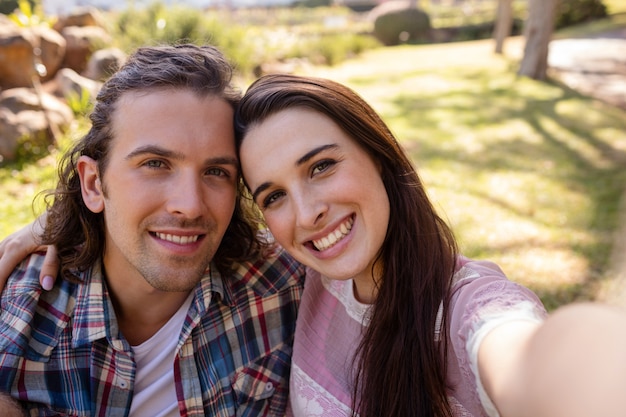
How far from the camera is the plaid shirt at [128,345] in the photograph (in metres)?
2.13

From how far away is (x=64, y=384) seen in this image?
7.10ft

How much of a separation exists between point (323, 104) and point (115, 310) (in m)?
1.29

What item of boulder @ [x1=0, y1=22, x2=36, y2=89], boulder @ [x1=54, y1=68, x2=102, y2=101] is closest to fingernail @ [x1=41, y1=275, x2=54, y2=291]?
boulder @ [x1=54, y1=68, x2=102, y2=101]

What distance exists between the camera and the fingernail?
2234mm

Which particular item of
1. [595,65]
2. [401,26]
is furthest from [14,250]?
[401,26]

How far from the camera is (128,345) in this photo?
2.27 metres

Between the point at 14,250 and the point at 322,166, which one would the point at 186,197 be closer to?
the point at 322,166

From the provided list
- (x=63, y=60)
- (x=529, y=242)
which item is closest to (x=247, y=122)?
(x=529, y=242)

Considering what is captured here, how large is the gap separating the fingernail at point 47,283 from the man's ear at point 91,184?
326mm

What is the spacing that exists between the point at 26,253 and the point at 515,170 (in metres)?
6.22

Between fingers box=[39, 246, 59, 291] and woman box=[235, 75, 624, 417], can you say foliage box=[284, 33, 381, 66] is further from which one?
woman box=[235, 75, 624, 417]

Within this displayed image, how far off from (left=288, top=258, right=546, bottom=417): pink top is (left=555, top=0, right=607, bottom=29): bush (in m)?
21.7

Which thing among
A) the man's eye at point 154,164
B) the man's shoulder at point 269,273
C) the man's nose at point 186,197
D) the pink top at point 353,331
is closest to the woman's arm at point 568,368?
the pink top at point 353,331

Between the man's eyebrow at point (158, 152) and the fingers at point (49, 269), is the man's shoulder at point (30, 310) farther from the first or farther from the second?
the man's eyebrow at point (158, 152)
